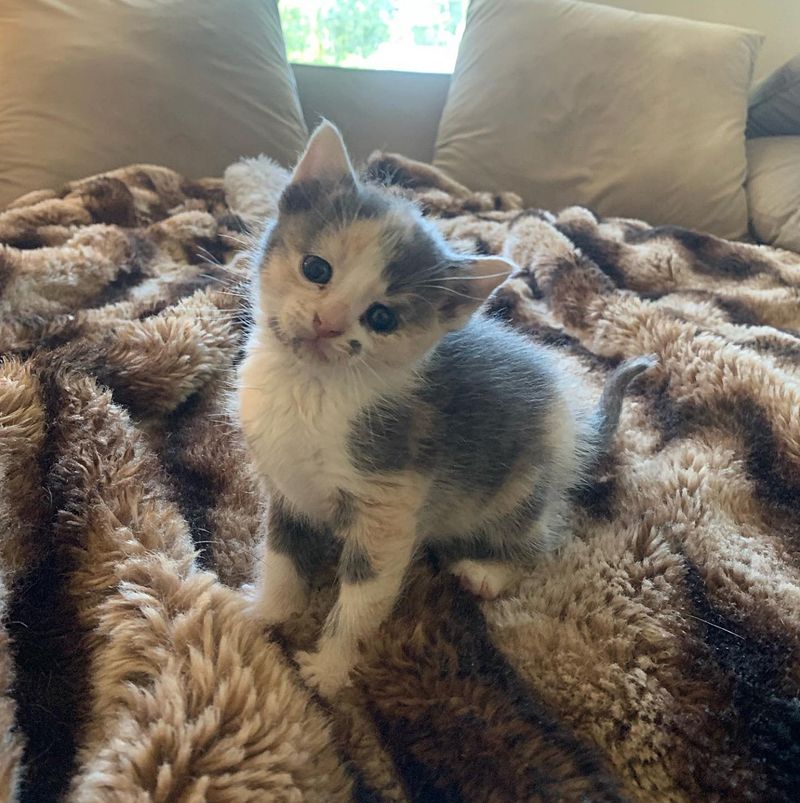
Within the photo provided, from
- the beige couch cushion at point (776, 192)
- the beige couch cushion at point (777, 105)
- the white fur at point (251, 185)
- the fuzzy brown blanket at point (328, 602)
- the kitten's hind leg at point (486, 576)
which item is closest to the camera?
the fuzzy brown blanket at point (328, 602)

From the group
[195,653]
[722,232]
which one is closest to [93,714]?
[195,653]

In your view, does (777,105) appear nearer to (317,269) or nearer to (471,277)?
(471,277)

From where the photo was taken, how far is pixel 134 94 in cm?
167

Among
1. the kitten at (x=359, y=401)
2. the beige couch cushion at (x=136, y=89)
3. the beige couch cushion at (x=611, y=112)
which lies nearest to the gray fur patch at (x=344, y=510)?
the kitten at (x=359, y=401)

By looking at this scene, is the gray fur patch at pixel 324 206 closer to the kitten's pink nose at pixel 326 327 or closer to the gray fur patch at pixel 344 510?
the kitten's pink nose at pixel 326 327

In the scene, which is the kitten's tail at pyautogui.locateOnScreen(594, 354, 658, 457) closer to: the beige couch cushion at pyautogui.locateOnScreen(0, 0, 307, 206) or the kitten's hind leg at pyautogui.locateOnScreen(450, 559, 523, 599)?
the kitten's hind leg at pyautogui.locateOnScreen(450, 559, 523, 599)

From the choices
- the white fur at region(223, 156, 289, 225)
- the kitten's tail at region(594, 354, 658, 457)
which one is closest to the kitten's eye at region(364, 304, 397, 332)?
the kitten's tail at region(594, 354, 658, 457)

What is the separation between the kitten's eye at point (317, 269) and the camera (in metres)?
0.70

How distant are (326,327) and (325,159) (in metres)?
0.22

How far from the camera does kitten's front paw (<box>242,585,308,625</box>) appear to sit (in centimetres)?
78

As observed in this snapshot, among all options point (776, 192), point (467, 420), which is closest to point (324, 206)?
point (467, 420)

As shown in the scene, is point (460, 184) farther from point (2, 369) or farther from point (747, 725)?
point (747, 725)

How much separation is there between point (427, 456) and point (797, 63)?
2.03 m

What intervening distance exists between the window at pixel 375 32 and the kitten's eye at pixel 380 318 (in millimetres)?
2027
